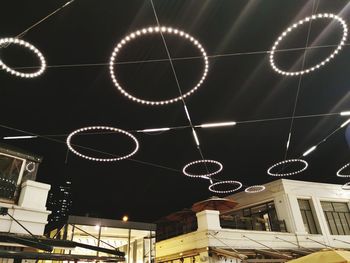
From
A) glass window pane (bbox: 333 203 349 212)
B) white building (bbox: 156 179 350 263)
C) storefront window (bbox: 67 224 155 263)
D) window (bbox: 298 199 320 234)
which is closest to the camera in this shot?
white building (bbox: 156 179 350 263)

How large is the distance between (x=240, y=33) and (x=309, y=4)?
153cm

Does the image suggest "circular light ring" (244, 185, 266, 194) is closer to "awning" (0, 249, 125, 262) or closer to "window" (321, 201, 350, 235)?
"window" (321, 201, 350, 235)

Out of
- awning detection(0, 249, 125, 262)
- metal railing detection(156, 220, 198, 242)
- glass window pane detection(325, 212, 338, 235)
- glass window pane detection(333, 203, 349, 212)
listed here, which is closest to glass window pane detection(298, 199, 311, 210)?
glass window pane detection(325, 212, 338, 235)

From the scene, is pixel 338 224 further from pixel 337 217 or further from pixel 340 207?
pixel 340 207

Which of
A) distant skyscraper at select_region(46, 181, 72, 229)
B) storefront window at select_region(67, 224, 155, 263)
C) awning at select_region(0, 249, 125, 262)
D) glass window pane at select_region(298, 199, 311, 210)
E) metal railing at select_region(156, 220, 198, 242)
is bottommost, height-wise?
awning at select_region(0, 249, 125, 262)

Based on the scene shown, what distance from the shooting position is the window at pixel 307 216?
15738mm

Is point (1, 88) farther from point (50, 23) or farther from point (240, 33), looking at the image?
point (240, 33)

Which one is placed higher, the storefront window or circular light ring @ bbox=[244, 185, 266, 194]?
circular light ring @ bbox=[244, 185, 266, 194]

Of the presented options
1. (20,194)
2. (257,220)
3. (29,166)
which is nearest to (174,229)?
(257,220)

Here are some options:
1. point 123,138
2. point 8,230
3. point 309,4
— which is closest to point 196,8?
point 309,4

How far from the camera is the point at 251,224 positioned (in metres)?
14.3

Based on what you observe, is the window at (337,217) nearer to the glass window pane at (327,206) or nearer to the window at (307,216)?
the glass window pane at (327,206)

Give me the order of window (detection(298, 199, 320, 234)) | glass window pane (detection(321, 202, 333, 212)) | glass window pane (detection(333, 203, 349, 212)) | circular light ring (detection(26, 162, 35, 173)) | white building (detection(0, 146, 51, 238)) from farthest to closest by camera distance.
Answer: glass window pane (detection(333, 203, 349, 212)) < glass window pane (detection(321, 202, 333, 212)) < window (detection(298, 199, 320, 234)) < circular light ring (detection(26, 162, 35, 173)) < white building (detection(0, 146, 51, 238))

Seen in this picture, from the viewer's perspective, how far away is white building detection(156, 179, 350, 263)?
11453mm
